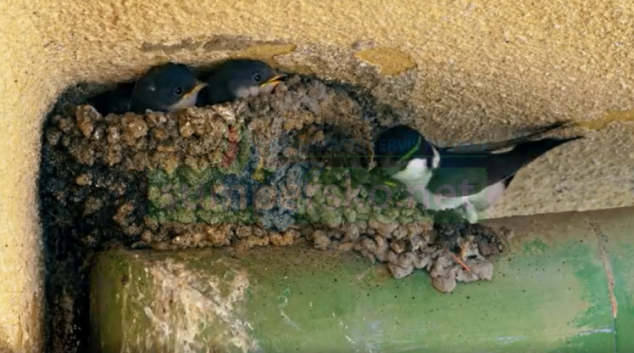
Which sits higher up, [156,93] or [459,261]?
[156,93]

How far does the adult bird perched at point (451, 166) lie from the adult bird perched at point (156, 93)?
2.09 feet

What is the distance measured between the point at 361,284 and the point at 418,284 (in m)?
0.17

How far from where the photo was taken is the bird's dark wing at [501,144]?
3071 millimetres

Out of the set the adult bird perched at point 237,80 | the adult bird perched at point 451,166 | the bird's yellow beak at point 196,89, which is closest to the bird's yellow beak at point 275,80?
the adult bird perched at point 237,80

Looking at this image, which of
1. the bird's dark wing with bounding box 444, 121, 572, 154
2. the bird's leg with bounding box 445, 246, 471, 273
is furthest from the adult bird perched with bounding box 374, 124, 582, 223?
the bird's leg with bounding box 445, 246, 471, 273

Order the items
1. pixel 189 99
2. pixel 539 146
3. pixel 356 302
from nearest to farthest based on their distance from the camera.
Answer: pixel 356 302
pixel 189 99
pixel 539 146

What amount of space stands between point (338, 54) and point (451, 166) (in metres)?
0.73

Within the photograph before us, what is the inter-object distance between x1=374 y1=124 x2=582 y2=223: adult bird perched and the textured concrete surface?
11 centimetres

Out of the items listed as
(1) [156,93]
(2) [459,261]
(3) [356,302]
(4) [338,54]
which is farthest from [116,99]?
(2) [459,261]

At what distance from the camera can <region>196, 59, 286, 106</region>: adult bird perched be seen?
107 inches

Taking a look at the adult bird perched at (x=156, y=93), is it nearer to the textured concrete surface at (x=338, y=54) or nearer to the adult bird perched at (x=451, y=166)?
the textured concrete surface at (x=338, y=54)

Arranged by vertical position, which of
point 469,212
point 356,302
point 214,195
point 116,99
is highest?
point 116,99

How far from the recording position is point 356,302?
2666 millimetres

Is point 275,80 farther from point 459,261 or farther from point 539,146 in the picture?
point 539,146
